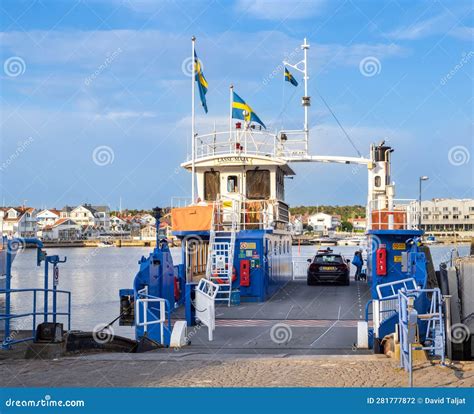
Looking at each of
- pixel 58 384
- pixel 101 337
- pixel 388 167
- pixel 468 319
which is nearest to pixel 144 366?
pixel 58 384

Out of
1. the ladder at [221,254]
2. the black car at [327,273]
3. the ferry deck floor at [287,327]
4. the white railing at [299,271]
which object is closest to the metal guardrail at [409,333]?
the ferry deck floor at [287,327]

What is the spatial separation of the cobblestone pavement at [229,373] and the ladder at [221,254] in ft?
29.9

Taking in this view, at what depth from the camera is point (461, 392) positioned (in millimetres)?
9062

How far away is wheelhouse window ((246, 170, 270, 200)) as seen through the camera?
27.1m

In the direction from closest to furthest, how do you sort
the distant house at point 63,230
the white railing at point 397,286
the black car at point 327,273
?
1. the white railing at point 397,286
2. the black car at point 327,273
3. the distant house at point 63,230

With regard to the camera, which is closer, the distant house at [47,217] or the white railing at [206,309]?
the white railing at [206,309]

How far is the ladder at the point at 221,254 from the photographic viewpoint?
839 inches

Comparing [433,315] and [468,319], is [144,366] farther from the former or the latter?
[468,319]

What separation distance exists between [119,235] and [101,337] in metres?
161

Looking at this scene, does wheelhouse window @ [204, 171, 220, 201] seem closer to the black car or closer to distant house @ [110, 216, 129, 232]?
the black car

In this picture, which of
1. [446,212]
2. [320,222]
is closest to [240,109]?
[446,212]

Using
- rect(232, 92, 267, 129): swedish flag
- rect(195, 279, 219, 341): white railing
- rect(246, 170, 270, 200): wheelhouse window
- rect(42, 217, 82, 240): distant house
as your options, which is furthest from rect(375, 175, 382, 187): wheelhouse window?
rect(42, 217, 82, 240): distant house

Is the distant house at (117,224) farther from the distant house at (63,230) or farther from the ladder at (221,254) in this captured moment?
the ladder at (221,254)

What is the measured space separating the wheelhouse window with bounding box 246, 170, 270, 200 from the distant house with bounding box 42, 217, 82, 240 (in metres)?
131
